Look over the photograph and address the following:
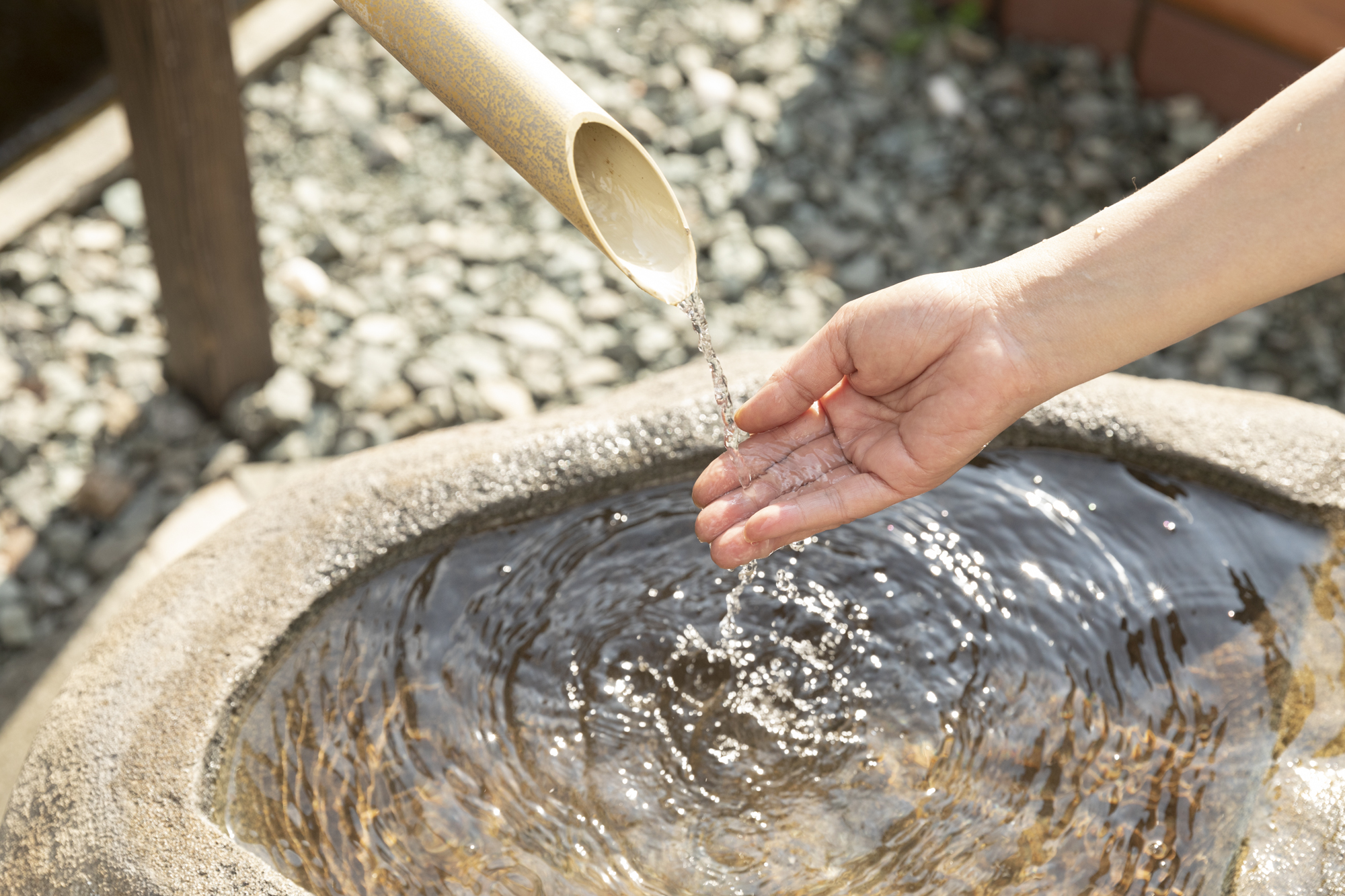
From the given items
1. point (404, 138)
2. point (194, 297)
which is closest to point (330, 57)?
point (404, 138)

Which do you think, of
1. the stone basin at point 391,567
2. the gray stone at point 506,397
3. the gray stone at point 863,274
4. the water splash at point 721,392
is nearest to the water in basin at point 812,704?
the stone basin at point 391,567

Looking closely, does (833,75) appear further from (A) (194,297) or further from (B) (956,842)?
(B) (956,842)

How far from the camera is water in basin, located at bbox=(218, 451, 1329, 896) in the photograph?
1655mm

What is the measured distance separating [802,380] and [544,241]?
6.44ft

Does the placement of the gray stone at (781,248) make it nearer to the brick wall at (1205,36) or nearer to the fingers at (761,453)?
the brick wall at (1205,36)

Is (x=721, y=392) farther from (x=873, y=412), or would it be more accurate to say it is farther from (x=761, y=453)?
(x=873, y=412)

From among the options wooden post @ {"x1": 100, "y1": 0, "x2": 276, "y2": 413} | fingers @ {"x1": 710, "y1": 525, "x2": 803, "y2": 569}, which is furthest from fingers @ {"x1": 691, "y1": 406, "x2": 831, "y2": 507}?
wooden post @ {"x1": 100, "y1": 0, "x2": 276, "y2": 413}

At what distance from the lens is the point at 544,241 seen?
372 centimetres

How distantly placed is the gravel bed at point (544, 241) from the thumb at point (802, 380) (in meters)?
1.40

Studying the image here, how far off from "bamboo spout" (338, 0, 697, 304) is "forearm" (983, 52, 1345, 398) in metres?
0.61

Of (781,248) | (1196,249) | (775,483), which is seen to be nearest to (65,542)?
(775,483)

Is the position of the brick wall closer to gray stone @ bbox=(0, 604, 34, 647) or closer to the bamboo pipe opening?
the bamboo pipe opening

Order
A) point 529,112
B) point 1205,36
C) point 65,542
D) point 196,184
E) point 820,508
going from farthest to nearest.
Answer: point 1205,36 → point 65,542 → point 196,184 → point 820,508 → point 529,112

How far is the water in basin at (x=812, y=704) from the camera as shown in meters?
1.66
